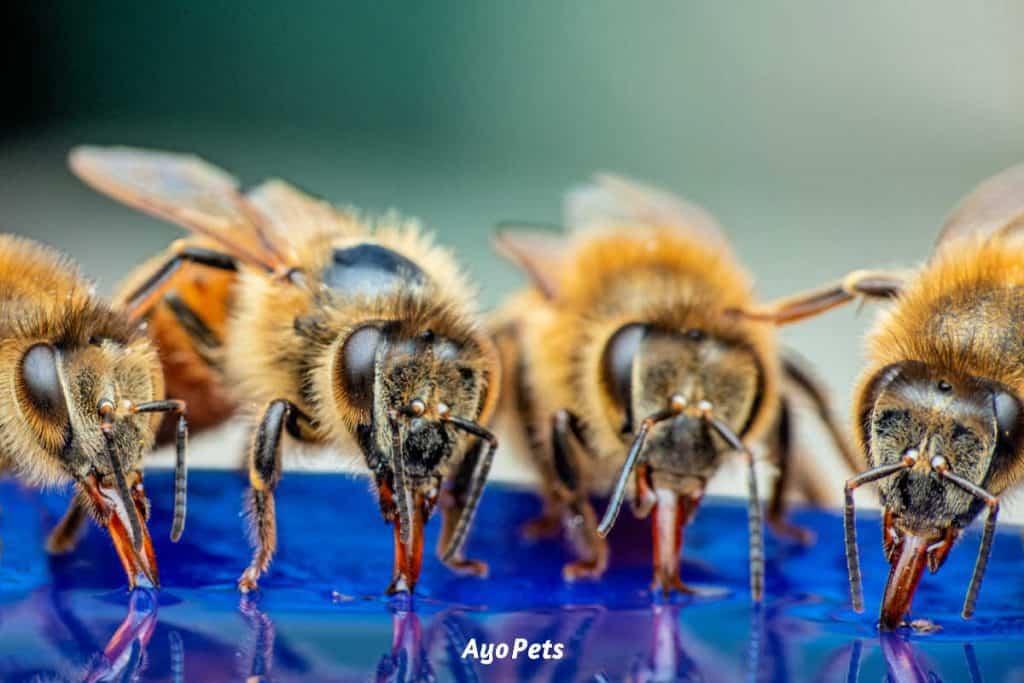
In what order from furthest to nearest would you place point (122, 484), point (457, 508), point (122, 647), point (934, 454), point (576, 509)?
point (576, 509), point (457, 508), point (122, 484), point (934, 454), point (122, 647)

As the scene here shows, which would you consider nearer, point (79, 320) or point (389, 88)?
point (79, 320)

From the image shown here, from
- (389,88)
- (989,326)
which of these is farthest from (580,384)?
(389,88)

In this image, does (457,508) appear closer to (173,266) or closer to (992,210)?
(173,266)

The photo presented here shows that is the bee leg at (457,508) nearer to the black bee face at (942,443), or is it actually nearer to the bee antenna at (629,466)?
the bee antenna at (629,466)

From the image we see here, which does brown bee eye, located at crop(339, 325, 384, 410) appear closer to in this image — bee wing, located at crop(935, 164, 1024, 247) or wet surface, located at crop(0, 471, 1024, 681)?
wet surface, located at crop(0, 471, 1024, 681)

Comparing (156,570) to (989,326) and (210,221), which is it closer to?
(210,221)

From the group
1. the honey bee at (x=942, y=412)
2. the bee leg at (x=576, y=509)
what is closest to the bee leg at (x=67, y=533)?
the bee leg at (x=576, y=509)

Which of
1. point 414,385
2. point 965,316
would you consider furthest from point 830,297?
point 414,385

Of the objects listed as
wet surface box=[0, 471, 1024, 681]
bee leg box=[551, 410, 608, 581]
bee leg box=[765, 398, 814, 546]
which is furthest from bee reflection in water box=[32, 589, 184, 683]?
bee leg box=[765, 398, 814, 546]
